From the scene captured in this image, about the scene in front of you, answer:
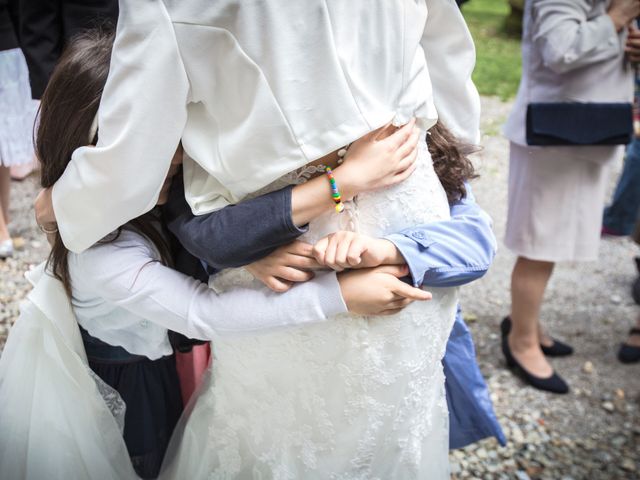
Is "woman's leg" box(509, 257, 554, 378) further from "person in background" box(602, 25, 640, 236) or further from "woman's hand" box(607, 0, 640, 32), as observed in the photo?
"person in background" box(602, 25, 640, 236)

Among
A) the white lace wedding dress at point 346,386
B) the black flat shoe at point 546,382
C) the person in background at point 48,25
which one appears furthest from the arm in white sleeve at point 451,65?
the black flat shoe at point 546,382

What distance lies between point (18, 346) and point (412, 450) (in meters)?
1.03

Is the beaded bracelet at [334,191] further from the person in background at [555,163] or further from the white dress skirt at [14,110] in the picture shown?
the white dress skirt at [14,110]

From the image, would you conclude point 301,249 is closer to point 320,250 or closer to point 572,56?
point 320,250

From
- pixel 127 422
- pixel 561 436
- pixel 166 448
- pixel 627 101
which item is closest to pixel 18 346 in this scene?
pixel 127 422

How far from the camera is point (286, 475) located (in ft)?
5.25

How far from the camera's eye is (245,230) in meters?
1.31

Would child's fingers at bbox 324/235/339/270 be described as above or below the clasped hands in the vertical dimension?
above

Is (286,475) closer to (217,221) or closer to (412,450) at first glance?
(412,450)

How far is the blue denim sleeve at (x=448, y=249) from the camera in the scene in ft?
4.62

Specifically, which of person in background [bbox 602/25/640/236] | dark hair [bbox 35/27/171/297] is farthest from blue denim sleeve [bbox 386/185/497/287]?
person in background [bbox 602/25/640/236]

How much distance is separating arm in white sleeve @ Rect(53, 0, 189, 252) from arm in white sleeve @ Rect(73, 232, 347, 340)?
124 mm

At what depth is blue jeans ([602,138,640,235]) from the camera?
4.53 metres

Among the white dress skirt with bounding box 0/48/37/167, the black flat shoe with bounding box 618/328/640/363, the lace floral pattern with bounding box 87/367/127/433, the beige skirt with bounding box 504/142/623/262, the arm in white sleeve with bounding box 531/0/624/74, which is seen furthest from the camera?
the white dress skirt with bounding box 0/48/37/167
